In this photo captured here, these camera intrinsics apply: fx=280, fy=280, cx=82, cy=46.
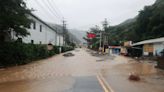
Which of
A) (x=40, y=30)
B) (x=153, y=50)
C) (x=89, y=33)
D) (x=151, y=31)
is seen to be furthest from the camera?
(x=89, y=33)

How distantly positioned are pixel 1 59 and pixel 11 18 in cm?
401

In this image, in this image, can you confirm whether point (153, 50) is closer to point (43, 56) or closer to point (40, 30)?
point (43, 56)

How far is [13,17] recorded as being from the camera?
2520 centimetres

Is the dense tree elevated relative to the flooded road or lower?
elevated

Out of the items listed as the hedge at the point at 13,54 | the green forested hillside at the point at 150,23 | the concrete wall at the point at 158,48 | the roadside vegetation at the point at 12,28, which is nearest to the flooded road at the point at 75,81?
the hedge at the point at 13,54

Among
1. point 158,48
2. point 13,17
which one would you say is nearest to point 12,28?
point 13,17

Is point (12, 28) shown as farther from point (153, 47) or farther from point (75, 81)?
point (153, 47)

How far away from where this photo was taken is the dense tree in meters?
24.8

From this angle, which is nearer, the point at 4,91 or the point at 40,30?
the point at 4,91

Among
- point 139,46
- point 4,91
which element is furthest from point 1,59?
point 139,46

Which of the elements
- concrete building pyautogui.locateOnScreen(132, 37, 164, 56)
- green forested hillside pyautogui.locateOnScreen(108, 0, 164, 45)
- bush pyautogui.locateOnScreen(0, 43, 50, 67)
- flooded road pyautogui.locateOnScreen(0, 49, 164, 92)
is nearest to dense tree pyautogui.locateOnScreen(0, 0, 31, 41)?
bush pyautogui.locateOnScreen(0, 43, 50, 67)

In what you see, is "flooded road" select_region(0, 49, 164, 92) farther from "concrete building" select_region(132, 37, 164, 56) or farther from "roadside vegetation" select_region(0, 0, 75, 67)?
"concrete building" select_region(132, 37, 164, 56)

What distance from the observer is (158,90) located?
12289 millimetres

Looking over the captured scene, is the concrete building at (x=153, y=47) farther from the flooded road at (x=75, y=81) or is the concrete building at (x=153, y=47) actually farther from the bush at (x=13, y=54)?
the bush at (x=13, y=54)
